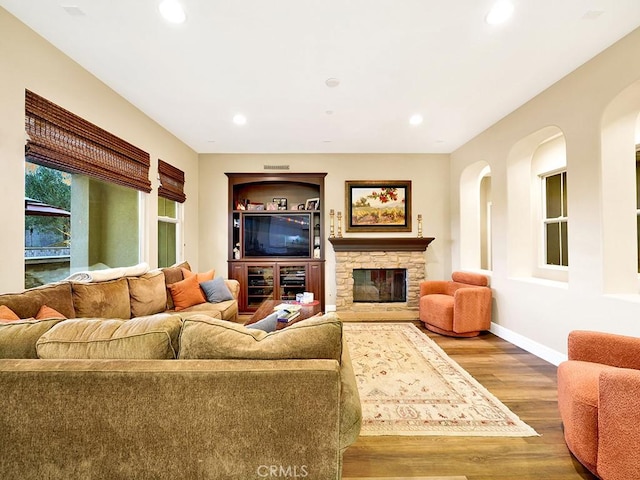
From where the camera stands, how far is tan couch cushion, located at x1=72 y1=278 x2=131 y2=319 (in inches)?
93.6

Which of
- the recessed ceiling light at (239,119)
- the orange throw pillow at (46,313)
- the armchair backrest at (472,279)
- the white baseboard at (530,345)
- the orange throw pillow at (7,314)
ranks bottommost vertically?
the white baseboard at (530,345)

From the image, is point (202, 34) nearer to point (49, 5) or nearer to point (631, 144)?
point (49, 5)

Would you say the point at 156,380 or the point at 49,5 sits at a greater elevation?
the point at 49,5

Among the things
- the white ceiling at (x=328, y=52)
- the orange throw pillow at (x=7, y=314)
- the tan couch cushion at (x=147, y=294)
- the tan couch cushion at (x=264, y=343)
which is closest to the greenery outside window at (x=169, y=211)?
the white ceiling at (x=328, y=52)

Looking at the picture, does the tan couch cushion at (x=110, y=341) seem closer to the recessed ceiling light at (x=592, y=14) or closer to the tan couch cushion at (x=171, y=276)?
the tan couch cushion at (x=171, y=276)

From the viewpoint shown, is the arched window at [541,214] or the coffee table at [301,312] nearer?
the coffee table at [301,312]

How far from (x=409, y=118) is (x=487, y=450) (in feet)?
11.4

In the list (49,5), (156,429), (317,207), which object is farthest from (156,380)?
(317,207)

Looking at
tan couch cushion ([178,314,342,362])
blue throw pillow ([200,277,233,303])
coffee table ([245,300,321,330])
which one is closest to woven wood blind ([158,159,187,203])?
blue throw pillow ([200,277,233,303])

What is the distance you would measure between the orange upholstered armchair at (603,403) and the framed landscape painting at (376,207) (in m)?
3.46

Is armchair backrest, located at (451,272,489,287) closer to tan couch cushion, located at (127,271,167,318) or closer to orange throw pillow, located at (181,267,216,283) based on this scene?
orange throw pillow, located at (181,267,216,283)

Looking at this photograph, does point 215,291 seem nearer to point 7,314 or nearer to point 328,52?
point 7,314

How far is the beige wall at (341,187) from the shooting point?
5.23 m

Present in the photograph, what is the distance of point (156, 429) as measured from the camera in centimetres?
112
